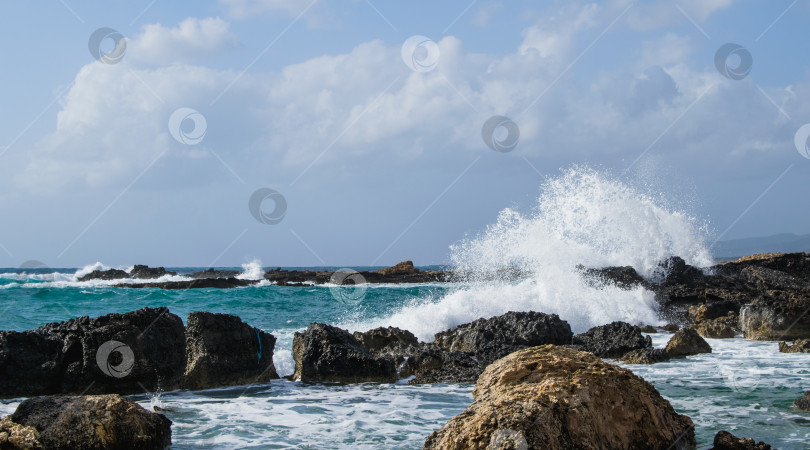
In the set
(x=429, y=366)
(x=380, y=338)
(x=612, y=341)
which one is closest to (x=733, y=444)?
(x=429, y=366)

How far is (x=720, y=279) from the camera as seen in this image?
20.2m

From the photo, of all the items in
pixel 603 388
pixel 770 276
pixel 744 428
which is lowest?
pixel 744 428

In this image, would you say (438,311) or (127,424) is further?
(438,311)

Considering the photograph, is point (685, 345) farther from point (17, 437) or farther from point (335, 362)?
point (17, 437)

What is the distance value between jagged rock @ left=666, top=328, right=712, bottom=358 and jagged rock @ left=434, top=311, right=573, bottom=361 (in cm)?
163

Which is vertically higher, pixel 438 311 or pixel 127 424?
pixel 438 311

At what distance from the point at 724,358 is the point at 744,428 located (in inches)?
195

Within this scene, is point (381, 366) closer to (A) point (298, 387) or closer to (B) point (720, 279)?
(A) point (298, 387)

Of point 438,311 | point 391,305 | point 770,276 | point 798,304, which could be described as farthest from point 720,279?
point 391,305

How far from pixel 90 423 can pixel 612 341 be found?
8381 mm

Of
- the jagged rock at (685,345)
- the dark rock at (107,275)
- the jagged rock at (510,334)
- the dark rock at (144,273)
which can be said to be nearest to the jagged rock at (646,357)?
the jagged rock at (685,345)

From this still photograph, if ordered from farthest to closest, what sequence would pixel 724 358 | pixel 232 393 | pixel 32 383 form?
pixel 724 358
pixel 232 393
pixel 32 383

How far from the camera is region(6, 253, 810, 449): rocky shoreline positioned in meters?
4.50

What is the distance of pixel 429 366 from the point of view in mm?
9797
